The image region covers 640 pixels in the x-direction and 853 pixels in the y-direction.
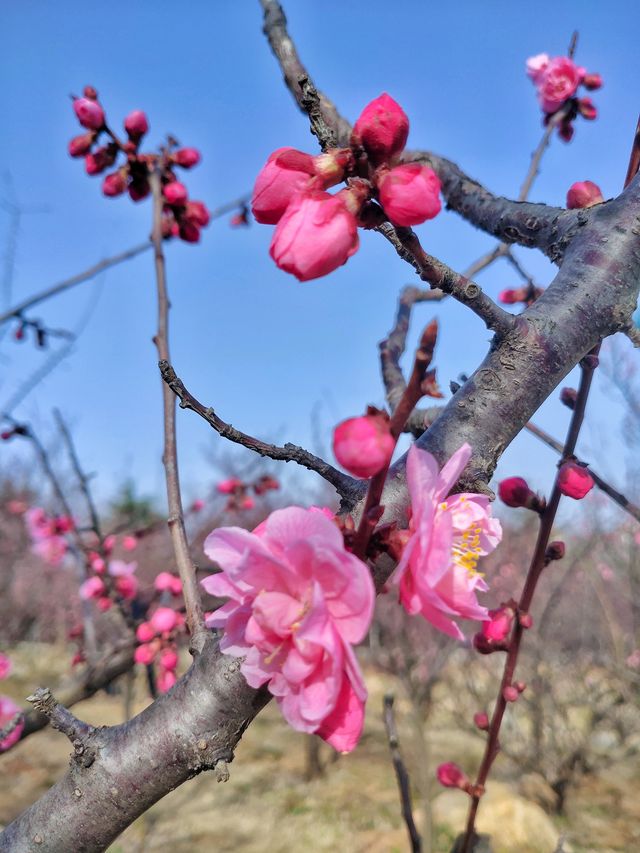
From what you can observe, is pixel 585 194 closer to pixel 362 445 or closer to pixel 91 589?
pixel 362 445

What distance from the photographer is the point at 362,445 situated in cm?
45

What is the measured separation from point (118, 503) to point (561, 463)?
20646mm

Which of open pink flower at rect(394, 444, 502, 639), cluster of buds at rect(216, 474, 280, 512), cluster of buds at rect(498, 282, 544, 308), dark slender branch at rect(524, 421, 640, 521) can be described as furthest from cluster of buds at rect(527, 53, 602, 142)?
cluster of buds at rect(216, 474, 280, 512)

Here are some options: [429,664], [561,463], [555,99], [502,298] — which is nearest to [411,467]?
[561,463]

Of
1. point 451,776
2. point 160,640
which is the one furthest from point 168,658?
point 451,776

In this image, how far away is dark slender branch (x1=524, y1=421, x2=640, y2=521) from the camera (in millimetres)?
1111

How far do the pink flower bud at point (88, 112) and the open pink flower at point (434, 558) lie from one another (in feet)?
4.56

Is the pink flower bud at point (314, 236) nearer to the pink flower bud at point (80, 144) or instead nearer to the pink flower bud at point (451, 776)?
the pink flower bud at point (451, 776)

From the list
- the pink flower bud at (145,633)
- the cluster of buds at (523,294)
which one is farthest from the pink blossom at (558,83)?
the pink flower bud at (145,633)

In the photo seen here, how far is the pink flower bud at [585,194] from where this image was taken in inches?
36.9

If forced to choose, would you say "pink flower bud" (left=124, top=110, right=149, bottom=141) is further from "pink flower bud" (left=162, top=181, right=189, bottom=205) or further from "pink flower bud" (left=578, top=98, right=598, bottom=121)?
"pink flower bud" (left=578, top=98, right=598, bottom=121)

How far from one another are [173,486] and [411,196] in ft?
2.23

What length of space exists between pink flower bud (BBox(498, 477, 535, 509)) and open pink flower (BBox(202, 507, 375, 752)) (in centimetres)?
55

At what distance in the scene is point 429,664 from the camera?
712 cm
